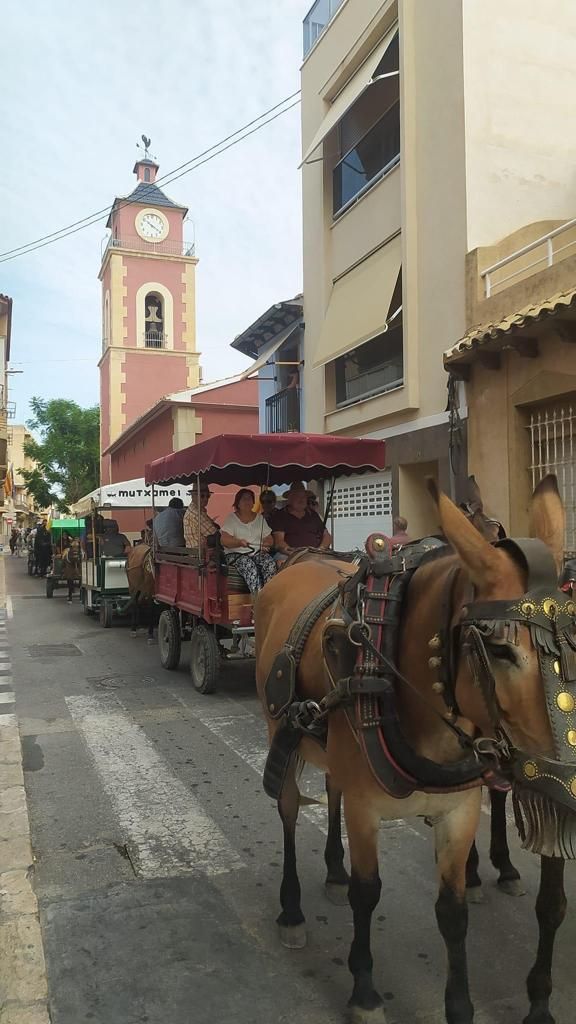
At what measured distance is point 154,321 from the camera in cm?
3366

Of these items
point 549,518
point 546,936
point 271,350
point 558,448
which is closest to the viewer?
point 549,518

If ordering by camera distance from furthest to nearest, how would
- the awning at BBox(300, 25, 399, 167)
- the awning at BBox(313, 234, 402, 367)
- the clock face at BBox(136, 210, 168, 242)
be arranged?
the clock face at BBox(136, 210, 168, 242)
the awning at BBox(300, 25, 399, 167)
the awning at BBox(313, 234, 402, 367)

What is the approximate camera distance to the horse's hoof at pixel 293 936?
118 inches

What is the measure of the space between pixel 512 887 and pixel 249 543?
463 centimetres

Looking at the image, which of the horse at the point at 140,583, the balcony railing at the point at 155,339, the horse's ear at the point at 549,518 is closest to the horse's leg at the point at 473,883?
the horse's ear at the point at 549,518

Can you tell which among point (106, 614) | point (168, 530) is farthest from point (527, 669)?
point (106, 614)

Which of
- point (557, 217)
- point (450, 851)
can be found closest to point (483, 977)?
point (450, 851)

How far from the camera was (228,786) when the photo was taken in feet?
16.3

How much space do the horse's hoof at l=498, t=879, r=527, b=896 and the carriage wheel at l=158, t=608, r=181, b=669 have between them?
5968mm

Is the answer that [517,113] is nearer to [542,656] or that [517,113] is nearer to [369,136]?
[369,136]

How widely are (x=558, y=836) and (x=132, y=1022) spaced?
68.2 inches

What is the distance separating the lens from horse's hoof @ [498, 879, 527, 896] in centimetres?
344

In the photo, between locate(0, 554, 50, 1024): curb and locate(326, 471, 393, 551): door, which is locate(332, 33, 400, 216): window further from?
locate(0, 554, 50, 1024): curb

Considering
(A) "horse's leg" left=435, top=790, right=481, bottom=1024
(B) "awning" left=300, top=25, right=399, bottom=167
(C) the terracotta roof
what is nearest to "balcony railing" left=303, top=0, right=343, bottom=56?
(B) "awning" left=300, top=25, right=399, bottom=167
